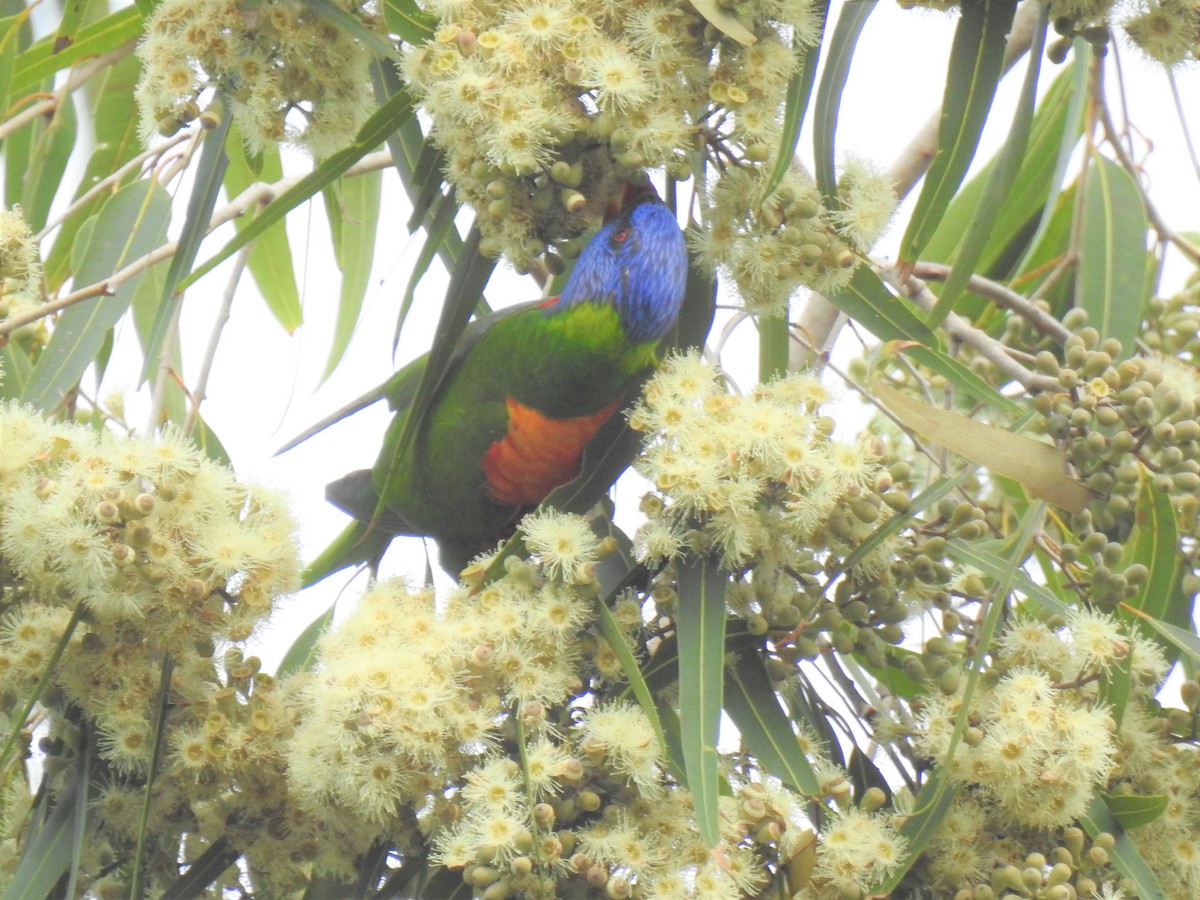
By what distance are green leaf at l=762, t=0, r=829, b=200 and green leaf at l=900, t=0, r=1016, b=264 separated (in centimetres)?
18

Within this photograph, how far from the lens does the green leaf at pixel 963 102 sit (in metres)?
1.69

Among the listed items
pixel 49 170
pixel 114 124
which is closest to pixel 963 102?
pixel 49 170

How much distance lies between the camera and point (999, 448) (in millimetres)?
1653

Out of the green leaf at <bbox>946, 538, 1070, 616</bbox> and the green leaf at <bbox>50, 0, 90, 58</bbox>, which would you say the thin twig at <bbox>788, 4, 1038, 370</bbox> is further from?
the green leaf at <bbox>50, 0, 90, 58</bbox>

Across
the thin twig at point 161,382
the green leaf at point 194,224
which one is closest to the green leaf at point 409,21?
the green leaf at point 194,224

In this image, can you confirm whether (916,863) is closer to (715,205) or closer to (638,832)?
(638,832)

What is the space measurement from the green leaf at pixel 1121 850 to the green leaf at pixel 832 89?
2.73 feet

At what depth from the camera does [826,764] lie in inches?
68.6

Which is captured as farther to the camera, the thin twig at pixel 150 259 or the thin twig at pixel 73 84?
the thin twig at pixel 73 84

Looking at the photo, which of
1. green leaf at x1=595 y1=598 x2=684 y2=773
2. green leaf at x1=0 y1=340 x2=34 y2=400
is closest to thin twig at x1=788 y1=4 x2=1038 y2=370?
green leaf at x1=595 y1=598 x2=684 y2=773

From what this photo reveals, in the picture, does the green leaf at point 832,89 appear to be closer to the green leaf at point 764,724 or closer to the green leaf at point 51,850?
the green leaf at point 764,724

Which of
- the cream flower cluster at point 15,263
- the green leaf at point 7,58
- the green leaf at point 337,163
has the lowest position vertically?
the green leaf at point 337,163

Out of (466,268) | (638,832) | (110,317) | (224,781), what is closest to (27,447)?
(110,317)

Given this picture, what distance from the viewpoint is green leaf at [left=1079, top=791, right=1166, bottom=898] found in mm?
1596
